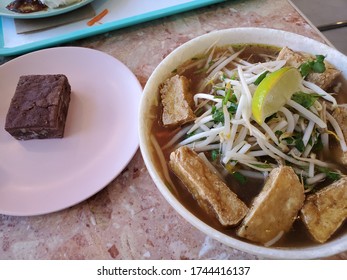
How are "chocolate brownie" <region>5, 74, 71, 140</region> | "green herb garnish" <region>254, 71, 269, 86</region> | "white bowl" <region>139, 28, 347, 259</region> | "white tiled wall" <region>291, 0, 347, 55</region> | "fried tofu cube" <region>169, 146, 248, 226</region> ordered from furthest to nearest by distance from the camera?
"white tiled wall" <region>291, 0, 347, 55</region>, "chocolate brownie" <region>5, 74, 71, 140</region>, "green herb garnish" <region>254, 71, 269, 86</region>, "fried tofu cube" <region>169, 146, 248, 226</region>, "white bowl" <region>139, 28, 347, 259</region>

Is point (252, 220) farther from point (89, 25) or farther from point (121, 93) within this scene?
point (89, 25)

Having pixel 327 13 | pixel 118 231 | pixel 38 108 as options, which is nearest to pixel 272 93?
pixel 118 231

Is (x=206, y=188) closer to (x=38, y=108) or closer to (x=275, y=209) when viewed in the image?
(x=275, y=209)

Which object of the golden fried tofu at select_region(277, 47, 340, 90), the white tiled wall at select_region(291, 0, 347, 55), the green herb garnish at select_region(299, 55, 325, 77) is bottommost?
the white tiled wall at select_region(291, 0, 347, 55)

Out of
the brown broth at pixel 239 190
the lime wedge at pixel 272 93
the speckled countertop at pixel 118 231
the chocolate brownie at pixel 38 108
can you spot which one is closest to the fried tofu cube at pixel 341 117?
the brown broth at pixel 239 190

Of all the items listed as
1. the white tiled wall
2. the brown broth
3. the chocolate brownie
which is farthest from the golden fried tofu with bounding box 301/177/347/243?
the white tiled wall

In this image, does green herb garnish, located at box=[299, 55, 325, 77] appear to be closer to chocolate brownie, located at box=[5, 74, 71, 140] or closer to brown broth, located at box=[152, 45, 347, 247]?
brown broth, located at box=[152, 45, 347, 247]

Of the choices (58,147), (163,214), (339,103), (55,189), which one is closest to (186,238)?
(163,214)
